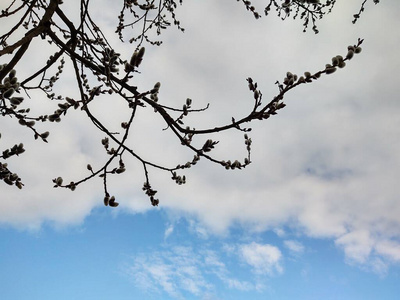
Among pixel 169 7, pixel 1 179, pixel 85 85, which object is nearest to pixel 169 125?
pixel 1 179

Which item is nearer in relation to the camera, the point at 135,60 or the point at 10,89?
the point at 135,60

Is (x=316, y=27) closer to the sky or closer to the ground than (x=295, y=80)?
closer to the sky

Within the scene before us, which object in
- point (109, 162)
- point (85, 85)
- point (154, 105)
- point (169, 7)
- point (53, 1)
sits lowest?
point (109, 162)

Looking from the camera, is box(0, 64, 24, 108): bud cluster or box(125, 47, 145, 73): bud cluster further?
box(0, 64, 24, 108): bud cluster

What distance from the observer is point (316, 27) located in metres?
5.66

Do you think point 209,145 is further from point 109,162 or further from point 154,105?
point 109,162

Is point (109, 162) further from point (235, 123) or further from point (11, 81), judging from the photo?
point (235, 123)

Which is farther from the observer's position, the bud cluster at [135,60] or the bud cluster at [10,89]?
the bud cluster at [10,89]

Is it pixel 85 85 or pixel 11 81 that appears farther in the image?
pixel 85 85

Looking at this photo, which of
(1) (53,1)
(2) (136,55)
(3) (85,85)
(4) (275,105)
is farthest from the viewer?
(3) (85,85)

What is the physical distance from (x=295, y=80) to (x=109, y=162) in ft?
6.53

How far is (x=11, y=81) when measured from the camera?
2.15 metres

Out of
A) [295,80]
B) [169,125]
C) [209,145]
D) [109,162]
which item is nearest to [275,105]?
[295,80]

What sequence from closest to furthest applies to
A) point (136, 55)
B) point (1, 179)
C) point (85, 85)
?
1. point (136, 55)
2. point (1, 179)
3. point (85, 85)
